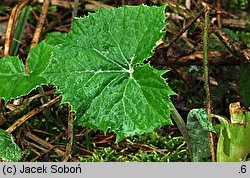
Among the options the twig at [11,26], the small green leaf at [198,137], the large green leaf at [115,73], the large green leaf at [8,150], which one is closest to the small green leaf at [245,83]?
the small green leaf at [198,137]

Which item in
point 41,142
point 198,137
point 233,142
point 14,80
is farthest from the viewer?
point 41,142

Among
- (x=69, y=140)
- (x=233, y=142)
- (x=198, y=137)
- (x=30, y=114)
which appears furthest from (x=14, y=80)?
(x=233, y=142)

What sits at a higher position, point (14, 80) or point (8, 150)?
point (14, 80)

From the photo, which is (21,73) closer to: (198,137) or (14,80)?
(14,80)

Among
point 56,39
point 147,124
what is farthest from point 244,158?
point 56,39

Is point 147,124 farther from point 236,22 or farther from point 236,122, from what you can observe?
point 236,22

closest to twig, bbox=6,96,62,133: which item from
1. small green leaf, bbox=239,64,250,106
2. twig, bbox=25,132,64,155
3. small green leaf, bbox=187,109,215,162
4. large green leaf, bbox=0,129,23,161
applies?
twig, bbox=25,132,64,155
